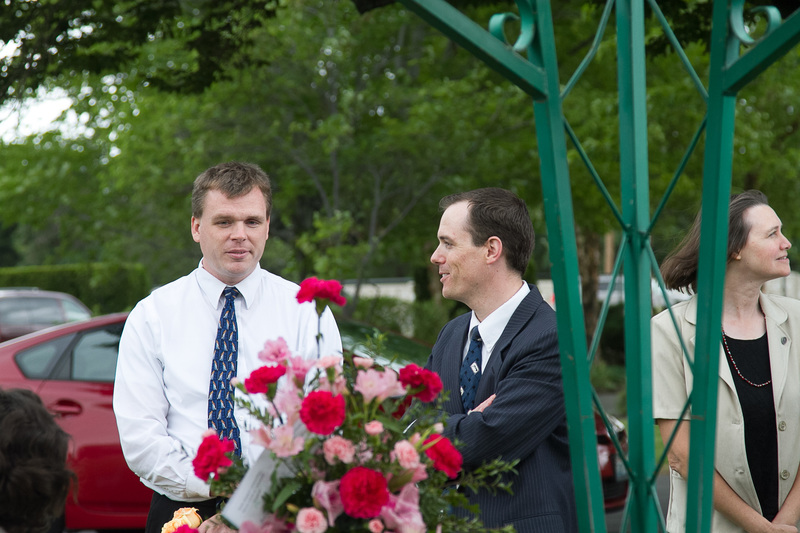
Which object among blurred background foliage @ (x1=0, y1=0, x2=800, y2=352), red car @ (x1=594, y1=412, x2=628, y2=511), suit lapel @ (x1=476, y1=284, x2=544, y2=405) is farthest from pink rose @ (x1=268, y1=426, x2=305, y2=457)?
blurred background foliage @ (x1=0, y1=0, x2=800, y2=352)

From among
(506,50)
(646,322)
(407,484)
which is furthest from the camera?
(646,322)

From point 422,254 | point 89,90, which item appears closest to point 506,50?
point 422,254

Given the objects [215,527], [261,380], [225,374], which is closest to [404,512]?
[261,380]

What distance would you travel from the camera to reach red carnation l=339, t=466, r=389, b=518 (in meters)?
1.43

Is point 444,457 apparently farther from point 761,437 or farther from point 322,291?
point 761,437

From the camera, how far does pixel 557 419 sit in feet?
7.72

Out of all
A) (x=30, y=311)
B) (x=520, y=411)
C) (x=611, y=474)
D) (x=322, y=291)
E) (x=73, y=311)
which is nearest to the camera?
(x=322, y=291)

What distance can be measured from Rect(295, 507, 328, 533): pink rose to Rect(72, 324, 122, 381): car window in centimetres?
459

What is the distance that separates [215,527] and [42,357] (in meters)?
4.41

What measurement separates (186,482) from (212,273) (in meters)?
0.69

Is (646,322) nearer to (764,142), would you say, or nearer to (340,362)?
(340,362)

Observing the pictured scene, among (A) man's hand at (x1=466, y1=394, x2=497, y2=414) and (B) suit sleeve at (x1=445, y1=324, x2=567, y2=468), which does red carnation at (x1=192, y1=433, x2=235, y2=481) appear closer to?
(B) suit sleeve at (x1=445, y1=324, x2=567, y2=468)

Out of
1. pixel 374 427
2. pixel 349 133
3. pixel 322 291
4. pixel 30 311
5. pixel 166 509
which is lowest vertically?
pixel 30 311

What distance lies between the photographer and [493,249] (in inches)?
101
